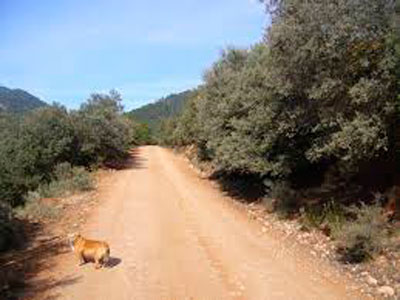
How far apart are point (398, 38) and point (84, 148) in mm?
26831

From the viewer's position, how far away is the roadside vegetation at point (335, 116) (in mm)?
11680

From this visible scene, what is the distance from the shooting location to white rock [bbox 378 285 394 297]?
30.1 ft

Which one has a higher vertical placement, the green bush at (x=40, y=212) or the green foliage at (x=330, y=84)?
the green foliage at (x=330, y=84)

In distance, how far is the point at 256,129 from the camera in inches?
689

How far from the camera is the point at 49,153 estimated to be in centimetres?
3114

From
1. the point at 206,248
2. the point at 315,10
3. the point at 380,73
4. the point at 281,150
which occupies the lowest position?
the point at 206,248

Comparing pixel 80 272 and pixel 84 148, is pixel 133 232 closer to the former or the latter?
pixel 80 272

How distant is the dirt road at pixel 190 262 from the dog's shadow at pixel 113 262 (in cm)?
4

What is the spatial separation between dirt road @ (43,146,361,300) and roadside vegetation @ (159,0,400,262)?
55.9 inches

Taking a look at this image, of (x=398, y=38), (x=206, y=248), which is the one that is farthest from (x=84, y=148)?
(x=398, y=38)

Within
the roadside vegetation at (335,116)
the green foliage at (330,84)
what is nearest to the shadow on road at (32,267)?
the roadside vegetation at (335,116)

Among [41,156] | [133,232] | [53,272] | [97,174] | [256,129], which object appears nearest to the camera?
[53,272]

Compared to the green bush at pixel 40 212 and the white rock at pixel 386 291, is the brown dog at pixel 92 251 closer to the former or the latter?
the white rock at pixel 386 291

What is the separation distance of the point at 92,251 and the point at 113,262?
0.52 metres
